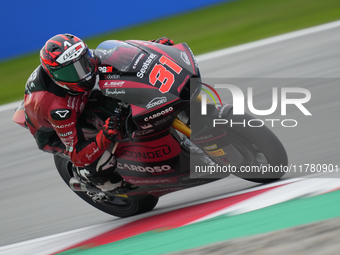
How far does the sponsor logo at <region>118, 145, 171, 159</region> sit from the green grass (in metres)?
4.30

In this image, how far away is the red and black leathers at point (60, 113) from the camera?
2744 mm

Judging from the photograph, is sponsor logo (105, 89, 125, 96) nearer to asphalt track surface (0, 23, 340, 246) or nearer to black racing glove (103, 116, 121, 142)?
black racing glove (103, 116, 121, 142)

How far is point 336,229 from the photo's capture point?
164cm

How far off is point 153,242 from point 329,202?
0.94 m

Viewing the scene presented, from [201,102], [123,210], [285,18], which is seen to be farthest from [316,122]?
[285,18]

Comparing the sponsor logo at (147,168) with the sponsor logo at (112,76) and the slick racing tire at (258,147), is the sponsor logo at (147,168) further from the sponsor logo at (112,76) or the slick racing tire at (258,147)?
the sponsor logo at (112,76)

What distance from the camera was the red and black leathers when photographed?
274cm

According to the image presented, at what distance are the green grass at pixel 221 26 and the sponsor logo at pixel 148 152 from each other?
169 inches

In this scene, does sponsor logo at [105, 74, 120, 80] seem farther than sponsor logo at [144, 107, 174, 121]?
Yes

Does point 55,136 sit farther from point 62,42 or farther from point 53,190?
point 53,190

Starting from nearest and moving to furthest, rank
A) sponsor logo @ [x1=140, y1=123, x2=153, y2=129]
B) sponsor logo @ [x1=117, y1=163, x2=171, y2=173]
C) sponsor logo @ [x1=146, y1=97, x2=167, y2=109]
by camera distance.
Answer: sponsor logo @ [x1=146, y1=97, x2=167, y2=109], sponsor logo @ [x1=140, y1=123, x2=153, y2=129], sponsor logo @ [x1=117, y1=163, x2=171, y2=173]

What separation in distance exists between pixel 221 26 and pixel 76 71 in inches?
242

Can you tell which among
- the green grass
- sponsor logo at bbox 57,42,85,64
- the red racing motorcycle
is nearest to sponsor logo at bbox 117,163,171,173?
the red racing motorcycle

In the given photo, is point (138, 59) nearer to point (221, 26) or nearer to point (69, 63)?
point (69, 63)
